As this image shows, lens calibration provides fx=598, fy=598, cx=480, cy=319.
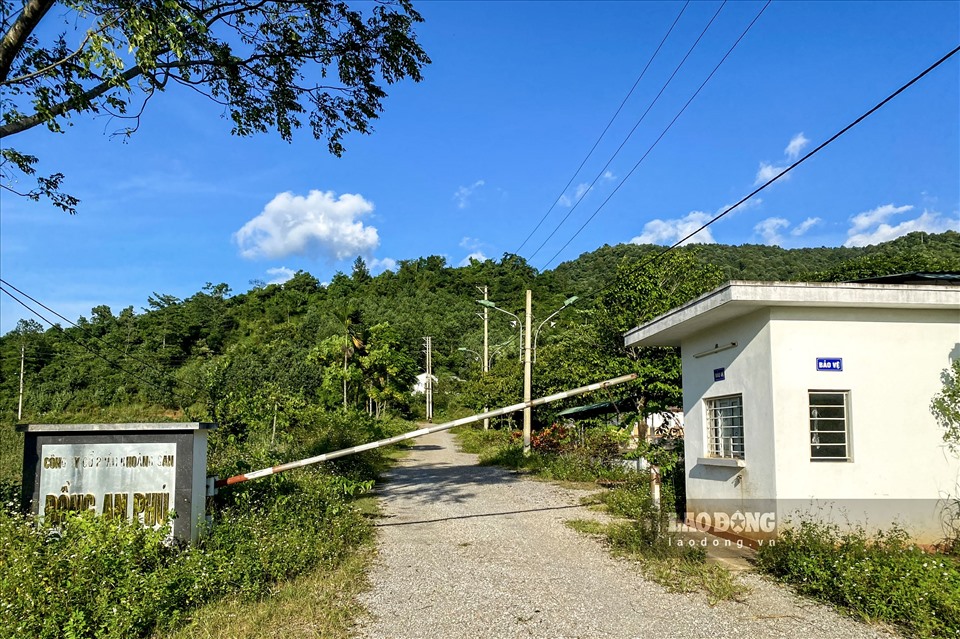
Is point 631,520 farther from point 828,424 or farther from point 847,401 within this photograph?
point 847,401

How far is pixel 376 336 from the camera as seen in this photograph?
35250 mm

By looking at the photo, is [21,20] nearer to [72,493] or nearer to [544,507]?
[72,493]

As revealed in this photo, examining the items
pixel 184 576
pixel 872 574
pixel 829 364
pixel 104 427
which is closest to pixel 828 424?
pixel 829 364

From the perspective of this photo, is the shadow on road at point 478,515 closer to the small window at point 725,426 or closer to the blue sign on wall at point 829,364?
the small window at point 725,426

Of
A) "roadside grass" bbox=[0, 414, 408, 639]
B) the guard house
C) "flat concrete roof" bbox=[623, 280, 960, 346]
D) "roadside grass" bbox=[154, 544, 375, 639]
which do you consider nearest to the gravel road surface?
"roadside grass" bbox=[154, 544, 375, 639]

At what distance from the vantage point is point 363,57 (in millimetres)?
9625

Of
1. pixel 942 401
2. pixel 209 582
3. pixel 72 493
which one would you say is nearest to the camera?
pixel 209 582

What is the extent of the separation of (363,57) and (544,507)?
346 inches

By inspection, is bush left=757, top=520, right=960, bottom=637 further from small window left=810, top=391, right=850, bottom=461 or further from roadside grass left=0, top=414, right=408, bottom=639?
roadside grass left=0, top=414, right=408, bottom=639

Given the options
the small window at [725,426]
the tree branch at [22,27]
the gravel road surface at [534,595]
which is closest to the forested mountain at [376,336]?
the small window at [725,426]

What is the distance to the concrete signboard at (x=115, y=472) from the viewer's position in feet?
21.7

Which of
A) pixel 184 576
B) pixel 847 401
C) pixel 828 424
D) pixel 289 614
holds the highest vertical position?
pixel 847 401

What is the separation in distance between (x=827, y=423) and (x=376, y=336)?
2976cm

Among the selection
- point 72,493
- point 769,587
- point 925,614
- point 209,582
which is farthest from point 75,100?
point 925,614
